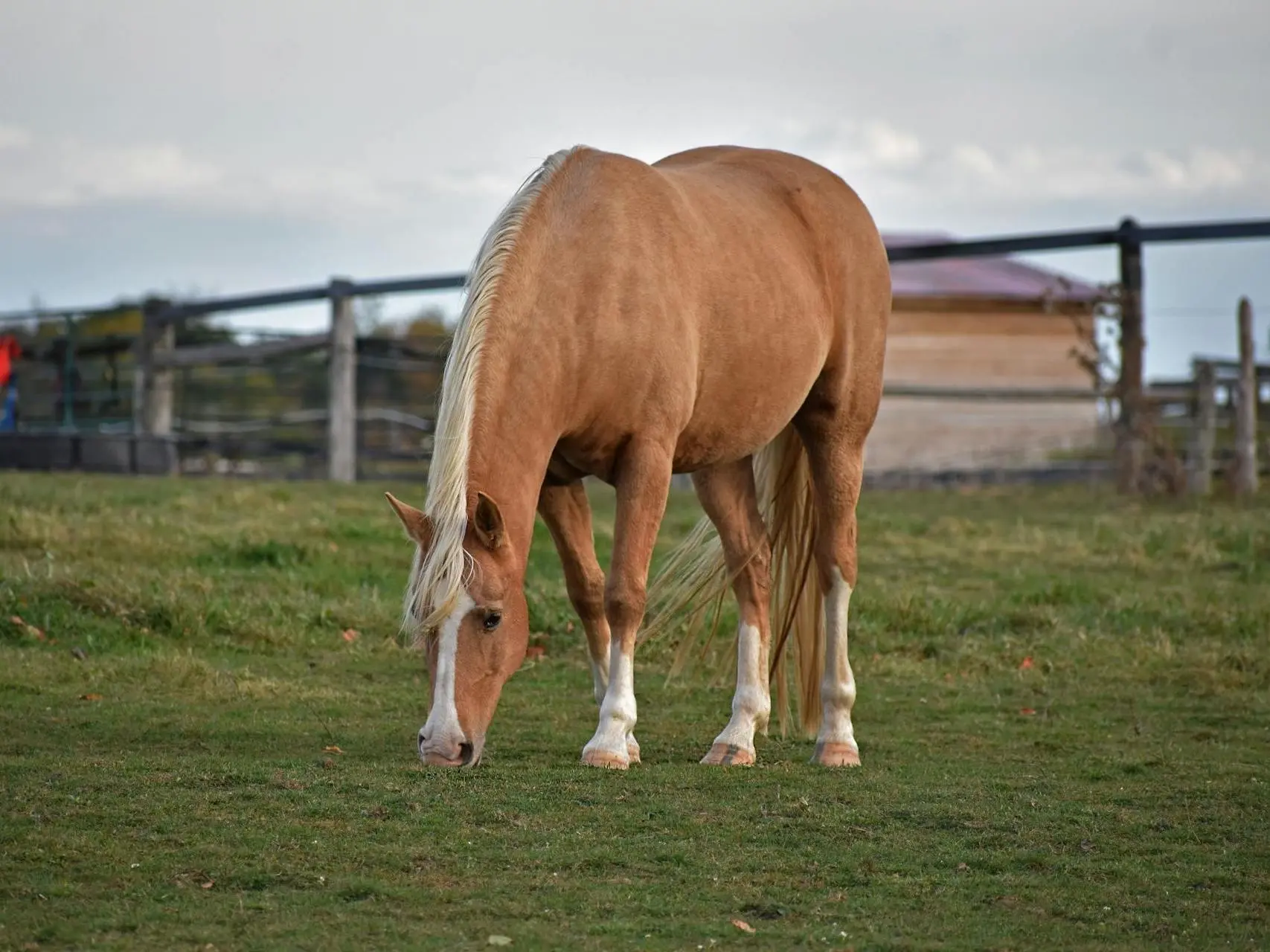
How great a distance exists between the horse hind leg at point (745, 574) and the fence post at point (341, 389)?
8.27 meters

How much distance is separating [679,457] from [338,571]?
3.21 metres

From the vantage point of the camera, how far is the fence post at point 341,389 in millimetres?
13875

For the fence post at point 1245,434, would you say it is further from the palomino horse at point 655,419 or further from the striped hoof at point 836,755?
the striped hoof at point 836,755

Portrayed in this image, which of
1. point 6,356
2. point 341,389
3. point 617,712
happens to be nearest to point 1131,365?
point 341,389

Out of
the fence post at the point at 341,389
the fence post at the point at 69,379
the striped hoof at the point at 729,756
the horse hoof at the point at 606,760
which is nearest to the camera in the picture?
the horse hoof at the point at 606,760

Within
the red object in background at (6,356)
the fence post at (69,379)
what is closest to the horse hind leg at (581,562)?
the fence post at (69,379)

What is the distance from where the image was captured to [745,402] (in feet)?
17.7

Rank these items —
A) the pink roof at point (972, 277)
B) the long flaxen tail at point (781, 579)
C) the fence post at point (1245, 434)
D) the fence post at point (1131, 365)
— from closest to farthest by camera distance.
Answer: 1. the long flaxen tail at point (781, 579)
2. the fence post at point (1131, 365)
3. the fence post at point (1245, 434)
4. the pink roof at point (972, 277)

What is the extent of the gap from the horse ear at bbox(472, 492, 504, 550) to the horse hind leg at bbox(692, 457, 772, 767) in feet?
3.65

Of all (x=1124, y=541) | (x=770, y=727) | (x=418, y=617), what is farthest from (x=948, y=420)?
(x=418, y=617)

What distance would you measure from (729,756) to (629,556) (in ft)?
2.36

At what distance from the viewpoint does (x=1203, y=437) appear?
13.4 m

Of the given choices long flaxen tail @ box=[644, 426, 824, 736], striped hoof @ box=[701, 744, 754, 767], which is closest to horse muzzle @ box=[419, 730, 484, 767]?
striped hoof @ box=[701, 744, 754, 767]

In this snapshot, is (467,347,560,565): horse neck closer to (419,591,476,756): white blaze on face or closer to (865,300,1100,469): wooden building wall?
(419,591,476,756): white blaze on face
